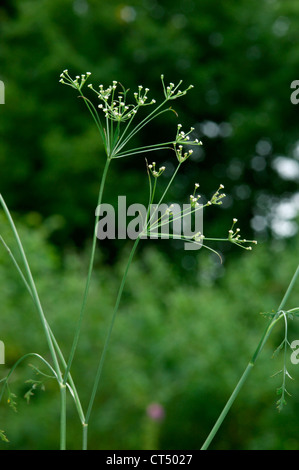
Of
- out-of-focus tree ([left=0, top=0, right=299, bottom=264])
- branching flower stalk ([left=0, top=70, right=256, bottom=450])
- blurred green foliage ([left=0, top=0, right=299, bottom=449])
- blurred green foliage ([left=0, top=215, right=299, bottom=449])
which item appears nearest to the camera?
branching flower stalk ([left=0, top=70, right=256, bottom=450])

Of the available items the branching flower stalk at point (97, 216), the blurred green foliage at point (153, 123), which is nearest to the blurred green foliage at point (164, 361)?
the blurred green foliage at point (153, 123)

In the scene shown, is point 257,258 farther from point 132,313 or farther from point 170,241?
point 170,241

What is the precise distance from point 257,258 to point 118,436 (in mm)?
1667

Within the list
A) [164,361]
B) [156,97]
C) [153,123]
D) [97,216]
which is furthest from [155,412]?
[153,123]

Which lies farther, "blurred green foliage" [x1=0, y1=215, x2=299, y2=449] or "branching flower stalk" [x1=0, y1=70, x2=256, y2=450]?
"blurred green foliage" [x1=0, y1=215, x2=299, y2=449]

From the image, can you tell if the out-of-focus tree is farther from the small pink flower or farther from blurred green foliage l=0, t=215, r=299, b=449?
the small pink flower

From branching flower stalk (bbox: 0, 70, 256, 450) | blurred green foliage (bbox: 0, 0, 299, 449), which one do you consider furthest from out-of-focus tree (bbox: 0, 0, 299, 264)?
branching flower stalk (bbox: 0, 70, 256, 450)

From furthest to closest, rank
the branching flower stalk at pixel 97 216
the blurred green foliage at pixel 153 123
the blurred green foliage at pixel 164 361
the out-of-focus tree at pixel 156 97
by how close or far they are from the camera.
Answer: the out-of-focus tree at pixel 156 97 → the blurred green foliage at pixel 153 123 → the blurred green foliage at pixel 164 361 → the branching flower stalk at pixel 97 216

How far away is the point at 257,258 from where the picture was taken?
484 centimetres

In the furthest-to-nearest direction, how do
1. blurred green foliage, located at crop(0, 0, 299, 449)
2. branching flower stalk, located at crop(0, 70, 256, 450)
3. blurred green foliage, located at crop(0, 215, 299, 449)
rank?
blurred green foliage, located at crop(0, 0, 299, 449) < blurred green foliage, located at crop(0, 215, 299, 449) < branching flower stalk, located at crop(0, 70, 256, 450)

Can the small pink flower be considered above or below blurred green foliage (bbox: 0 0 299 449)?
below

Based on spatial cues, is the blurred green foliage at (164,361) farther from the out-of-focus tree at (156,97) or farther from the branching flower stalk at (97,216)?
the out-of-focus tree at (156,97)

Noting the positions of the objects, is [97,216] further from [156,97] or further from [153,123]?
[153,123]
